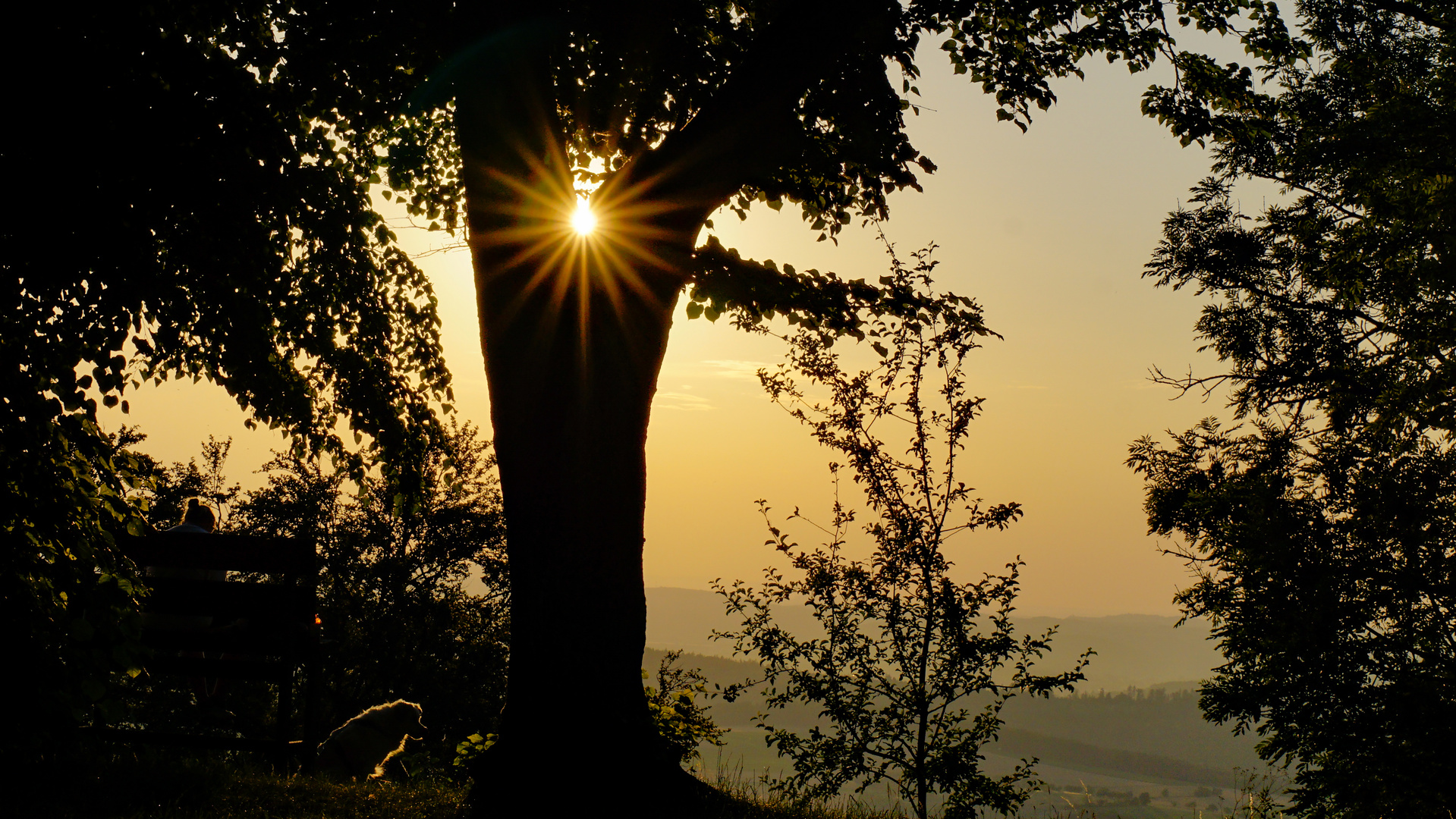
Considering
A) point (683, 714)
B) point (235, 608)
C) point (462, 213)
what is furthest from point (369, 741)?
point (462, 213)

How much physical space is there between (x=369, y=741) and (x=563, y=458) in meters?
4.14

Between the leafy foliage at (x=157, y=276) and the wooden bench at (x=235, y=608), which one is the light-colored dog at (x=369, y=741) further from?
the leafy foliage at (x=157, y=276)

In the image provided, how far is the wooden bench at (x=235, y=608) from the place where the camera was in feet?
22.0

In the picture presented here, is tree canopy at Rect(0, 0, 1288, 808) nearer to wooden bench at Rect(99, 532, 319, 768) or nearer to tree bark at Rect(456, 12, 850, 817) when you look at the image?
tree bark at Rect(456, 12, 850, 817)

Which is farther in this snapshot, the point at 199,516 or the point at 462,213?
the point at 462,213

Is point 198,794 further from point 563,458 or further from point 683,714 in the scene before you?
point 683,714

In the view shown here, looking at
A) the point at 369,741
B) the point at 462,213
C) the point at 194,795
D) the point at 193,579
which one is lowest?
the point at 369,741

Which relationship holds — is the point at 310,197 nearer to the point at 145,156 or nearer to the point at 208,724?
the point at 145,156

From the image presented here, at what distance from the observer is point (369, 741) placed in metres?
8.07

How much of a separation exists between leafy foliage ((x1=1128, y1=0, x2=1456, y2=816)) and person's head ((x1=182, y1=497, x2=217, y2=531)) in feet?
35.1

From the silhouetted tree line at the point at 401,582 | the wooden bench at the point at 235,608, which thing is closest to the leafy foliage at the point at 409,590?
the silhouetted tree line at the point at 401,582

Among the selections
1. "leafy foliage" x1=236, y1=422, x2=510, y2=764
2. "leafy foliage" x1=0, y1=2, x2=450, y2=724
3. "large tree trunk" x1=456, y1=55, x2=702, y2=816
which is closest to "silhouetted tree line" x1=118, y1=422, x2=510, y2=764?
"leafy foliage" x1=236, y1=422, x2=510, y2=764

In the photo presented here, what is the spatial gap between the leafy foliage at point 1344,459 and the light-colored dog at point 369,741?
972 cm

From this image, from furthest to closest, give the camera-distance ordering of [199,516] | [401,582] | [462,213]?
1. [401,582]
2. [462,213]
3. [199,516]
